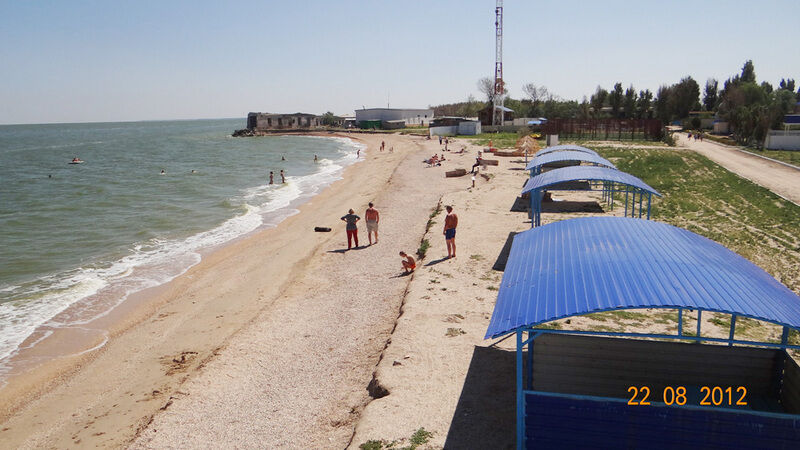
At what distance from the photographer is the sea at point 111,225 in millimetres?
15203

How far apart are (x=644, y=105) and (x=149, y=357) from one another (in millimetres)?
76366

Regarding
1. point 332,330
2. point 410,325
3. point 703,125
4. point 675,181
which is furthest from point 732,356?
point 703,125

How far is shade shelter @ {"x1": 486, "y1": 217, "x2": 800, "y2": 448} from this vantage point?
5.44 m

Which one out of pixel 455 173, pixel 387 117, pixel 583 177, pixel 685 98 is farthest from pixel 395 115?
pixel 583 177

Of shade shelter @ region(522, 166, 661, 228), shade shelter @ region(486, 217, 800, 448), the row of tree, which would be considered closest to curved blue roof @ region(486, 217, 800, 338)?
→ shade shelter @ region(486, 217, 800, 448)

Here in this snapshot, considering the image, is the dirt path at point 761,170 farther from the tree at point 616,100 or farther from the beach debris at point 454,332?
the tree at point 616,100

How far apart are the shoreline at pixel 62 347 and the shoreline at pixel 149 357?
0.04m

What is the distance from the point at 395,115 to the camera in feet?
335

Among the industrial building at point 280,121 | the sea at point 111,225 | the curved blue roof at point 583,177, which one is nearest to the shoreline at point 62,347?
the sea at point 111,225

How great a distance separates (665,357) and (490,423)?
254 centimetres

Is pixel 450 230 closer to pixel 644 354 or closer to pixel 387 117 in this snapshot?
pixel 644 354

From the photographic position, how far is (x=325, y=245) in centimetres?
1852

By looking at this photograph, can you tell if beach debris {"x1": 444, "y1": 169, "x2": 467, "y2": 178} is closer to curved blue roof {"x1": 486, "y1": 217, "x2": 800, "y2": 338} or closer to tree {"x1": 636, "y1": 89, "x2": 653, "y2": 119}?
curved blue roof {"x1": 486, "y1": 217, "x2": 800, "y2": 338}

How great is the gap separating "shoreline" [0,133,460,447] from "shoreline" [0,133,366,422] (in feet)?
0.14
